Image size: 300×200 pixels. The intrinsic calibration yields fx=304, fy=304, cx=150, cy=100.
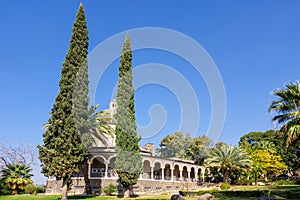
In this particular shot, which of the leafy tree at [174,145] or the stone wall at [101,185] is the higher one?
the leafy tree at [174,145]

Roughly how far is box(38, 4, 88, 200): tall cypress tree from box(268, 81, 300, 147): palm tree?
49.5ft

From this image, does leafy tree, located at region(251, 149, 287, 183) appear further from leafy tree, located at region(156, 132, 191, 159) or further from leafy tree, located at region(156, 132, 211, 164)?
leafy tree, located at region(156, 132, 191, 159)

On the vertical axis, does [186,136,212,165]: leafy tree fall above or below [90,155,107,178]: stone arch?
above

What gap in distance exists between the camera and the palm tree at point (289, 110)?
19.8 metres

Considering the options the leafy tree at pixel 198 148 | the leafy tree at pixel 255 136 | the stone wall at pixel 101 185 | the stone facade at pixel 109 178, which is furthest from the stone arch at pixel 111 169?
the leafy tree at pixel 255 136

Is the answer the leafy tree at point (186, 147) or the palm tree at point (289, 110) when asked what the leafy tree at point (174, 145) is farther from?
the palm tree at point (289, 110)

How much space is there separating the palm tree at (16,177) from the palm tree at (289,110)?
1043 inches

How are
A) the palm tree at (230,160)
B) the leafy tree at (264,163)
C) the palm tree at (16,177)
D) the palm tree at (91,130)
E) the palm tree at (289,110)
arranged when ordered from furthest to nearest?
the leafy tree at (264,163) < the palm tree at (230,160) < the palm tree at (16,177) < the palm tree at (91,130) < the palm tree at (289,110)

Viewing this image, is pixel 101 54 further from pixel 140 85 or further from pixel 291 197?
pixel 291 197

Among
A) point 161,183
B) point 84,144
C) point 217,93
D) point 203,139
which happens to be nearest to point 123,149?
point 84,144

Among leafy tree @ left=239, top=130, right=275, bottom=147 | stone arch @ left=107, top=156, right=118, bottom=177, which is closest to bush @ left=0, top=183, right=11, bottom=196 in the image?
stone arch @ left=107, top=156, right=118, bottom=177

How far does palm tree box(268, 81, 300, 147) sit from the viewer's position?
19844mm

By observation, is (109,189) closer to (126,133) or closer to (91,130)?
(91,130)

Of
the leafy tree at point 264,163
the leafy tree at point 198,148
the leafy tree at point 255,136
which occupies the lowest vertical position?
the leafy tree at point 264,163
